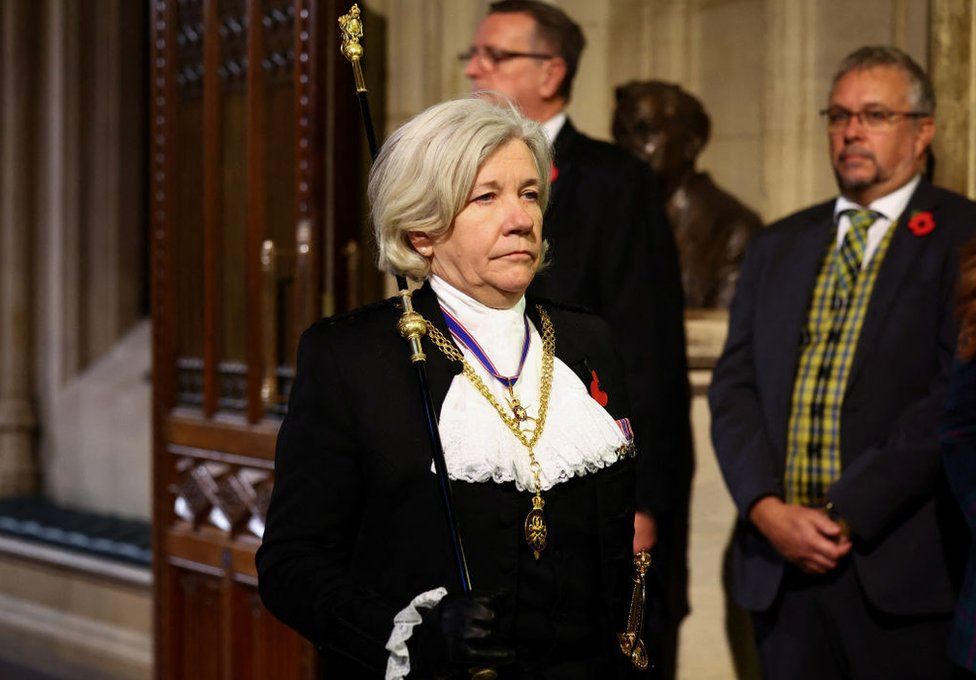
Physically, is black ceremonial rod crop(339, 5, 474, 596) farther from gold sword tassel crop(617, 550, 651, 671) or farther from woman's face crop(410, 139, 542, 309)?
gold sword tassel crop(617, 550, 651, 671)

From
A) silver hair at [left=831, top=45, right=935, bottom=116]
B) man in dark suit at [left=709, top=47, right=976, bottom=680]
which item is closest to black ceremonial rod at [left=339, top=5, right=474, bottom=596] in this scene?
man in dark suit at [left=709, top=47, right=976, bottom=680]

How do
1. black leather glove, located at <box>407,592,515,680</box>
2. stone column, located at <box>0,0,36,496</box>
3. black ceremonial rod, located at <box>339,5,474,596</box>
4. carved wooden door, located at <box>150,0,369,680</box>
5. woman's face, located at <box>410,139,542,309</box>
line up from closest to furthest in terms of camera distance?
black leather glove, located at <box>407,592,515,680</box> < black ceremonial rod, located at <box>339,5,474,596</box> < woman's face, located at <box>410,139,542,309</box> < carved wooden door, located at <box>150,0,369,680</box> < stone column, located at <box>0,0,36,496</box>

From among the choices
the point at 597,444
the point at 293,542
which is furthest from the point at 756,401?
the point at 293,542

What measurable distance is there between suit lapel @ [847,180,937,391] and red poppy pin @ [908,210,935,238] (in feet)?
0.04

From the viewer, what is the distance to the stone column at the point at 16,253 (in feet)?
21.9

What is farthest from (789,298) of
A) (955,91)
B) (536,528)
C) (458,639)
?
(458,639)

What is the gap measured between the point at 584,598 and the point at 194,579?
258 centimetres

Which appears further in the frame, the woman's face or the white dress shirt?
the white dress shirt

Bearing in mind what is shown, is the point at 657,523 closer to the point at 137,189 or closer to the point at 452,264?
the point at 452,264

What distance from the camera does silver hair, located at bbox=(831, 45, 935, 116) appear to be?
10.7ft

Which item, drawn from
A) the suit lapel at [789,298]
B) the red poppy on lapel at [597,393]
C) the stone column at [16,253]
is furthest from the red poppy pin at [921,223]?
the stone column at [16,253]

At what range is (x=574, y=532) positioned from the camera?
1967mm

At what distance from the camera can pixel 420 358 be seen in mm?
1903

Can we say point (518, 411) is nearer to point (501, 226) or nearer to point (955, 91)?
point (501, 226)
